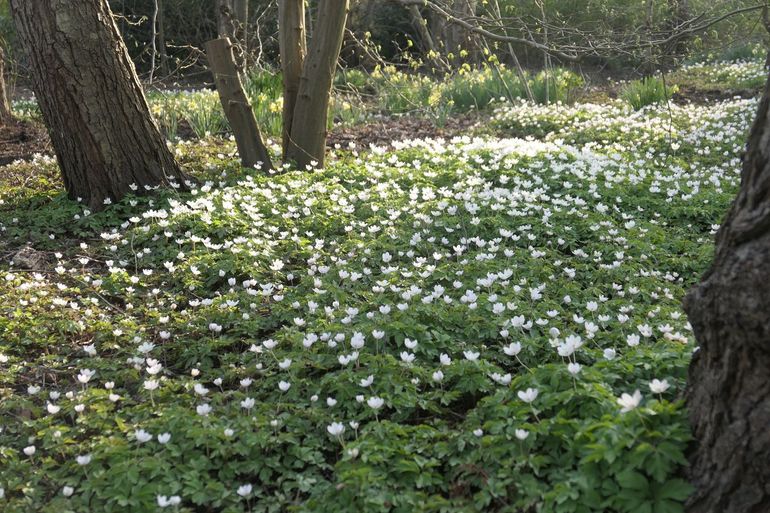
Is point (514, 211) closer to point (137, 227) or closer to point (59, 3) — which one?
point (137, 227)

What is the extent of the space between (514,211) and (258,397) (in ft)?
9.81

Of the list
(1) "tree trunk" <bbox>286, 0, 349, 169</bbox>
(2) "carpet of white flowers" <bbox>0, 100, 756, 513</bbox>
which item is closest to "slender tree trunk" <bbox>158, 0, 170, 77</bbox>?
(1) "tree trunk" <bbox>286, 0, 349, 169</bbox>

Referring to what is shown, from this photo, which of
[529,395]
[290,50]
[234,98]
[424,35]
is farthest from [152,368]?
[424,35]

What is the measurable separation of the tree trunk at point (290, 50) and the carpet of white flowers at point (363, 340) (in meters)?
0.85

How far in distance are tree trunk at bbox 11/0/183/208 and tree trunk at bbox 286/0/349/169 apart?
149 cm

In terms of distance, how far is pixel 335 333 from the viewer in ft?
12.3

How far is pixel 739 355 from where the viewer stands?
221 cm

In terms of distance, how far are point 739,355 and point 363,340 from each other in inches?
70.7

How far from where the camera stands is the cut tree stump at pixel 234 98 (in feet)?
23.3

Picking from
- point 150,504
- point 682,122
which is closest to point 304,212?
point 150,504

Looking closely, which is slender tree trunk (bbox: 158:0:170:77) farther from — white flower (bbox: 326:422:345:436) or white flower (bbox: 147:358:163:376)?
white flower (bbox: 326:422:345:436)

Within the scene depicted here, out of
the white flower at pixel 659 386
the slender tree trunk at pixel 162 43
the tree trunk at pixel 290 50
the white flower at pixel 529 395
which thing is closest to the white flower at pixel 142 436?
the white flower at pixel 529 395

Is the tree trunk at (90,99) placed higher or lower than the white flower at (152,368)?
higher

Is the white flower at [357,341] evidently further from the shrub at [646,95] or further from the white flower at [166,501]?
the shrub at [646,95]
